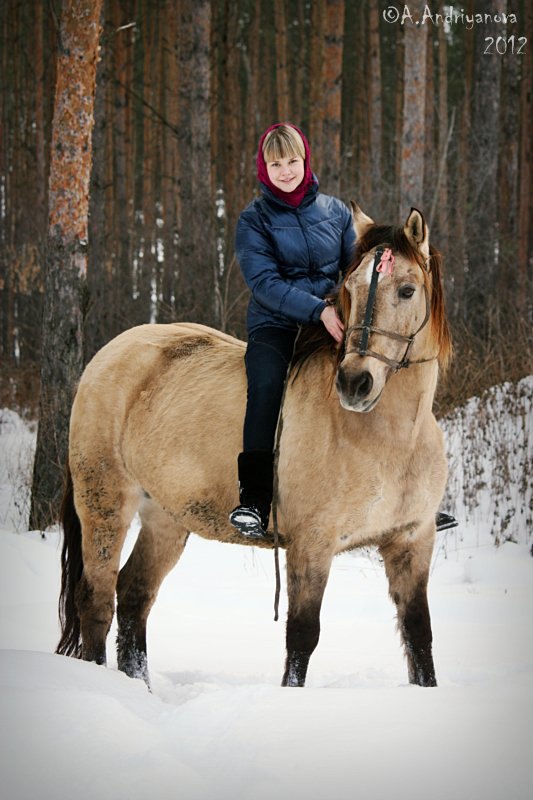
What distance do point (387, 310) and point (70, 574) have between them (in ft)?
8.36

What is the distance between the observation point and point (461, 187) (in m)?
13.7

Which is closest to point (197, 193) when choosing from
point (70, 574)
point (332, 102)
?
point (332, 102)

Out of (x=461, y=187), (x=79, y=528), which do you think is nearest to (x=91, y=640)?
(x=79, y=528)

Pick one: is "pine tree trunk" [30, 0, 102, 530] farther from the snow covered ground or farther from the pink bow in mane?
the pink bow in mane

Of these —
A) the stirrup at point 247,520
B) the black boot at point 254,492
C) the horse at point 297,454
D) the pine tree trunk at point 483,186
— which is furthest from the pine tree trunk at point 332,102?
the stirrup at point 247,520

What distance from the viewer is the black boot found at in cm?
358

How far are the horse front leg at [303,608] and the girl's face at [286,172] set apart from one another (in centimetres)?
169

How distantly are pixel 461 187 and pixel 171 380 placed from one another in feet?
35.1

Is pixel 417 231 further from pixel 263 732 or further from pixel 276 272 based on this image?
pixel 263 732

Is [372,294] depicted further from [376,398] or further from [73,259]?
[73,259]

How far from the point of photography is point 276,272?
3.77 metres

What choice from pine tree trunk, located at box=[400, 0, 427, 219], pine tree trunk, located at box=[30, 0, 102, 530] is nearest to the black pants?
pine tree trunk, located at box=[30, 0, 102, 530]

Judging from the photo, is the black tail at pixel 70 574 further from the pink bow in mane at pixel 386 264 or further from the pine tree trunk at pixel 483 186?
the pine tree trunk at pixel 483 186

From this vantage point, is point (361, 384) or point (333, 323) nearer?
point (361, 384)
